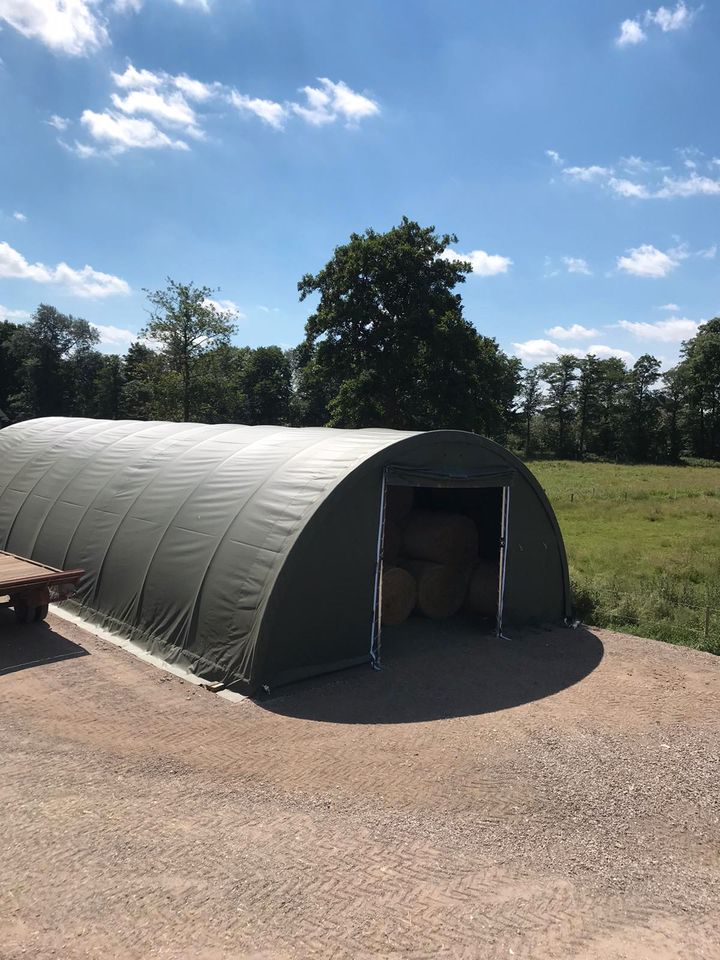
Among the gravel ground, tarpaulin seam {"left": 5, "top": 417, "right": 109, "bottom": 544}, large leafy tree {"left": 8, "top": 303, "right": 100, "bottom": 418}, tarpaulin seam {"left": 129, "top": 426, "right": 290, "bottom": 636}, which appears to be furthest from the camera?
large leafy tree {"left": 8, "top": 303, "right": 100, "bottom": 418}

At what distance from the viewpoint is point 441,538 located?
1191 centimetres

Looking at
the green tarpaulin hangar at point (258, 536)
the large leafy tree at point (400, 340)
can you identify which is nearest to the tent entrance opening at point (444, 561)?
the green tarpaulin hangar at point (258, 536)

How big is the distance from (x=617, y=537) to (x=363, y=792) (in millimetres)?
18188

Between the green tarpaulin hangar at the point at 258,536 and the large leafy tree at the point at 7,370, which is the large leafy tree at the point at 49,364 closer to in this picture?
the large leafy tree at the point at 7,370

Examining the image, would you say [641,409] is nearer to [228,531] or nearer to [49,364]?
[49,364]

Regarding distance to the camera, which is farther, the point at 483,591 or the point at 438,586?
the point at 483,591

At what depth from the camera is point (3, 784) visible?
596 cm

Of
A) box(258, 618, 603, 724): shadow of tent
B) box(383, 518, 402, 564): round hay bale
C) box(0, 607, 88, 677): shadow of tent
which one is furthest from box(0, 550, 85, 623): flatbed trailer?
box(383, 518, 402, 564): round hay bale

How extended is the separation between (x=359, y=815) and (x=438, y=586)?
6.45m

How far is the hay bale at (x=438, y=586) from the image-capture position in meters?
11.8

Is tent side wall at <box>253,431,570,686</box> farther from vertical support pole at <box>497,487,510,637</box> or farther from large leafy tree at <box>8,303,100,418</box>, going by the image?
large leafy tree at <box>8,303,100,418</box>

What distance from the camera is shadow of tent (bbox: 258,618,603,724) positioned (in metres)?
8.12

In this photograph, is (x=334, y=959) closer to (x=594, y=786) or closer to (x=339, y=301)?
(x=594, y=786)

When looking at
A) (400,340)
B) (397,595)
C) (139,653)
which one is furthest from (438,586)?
(400,340)
